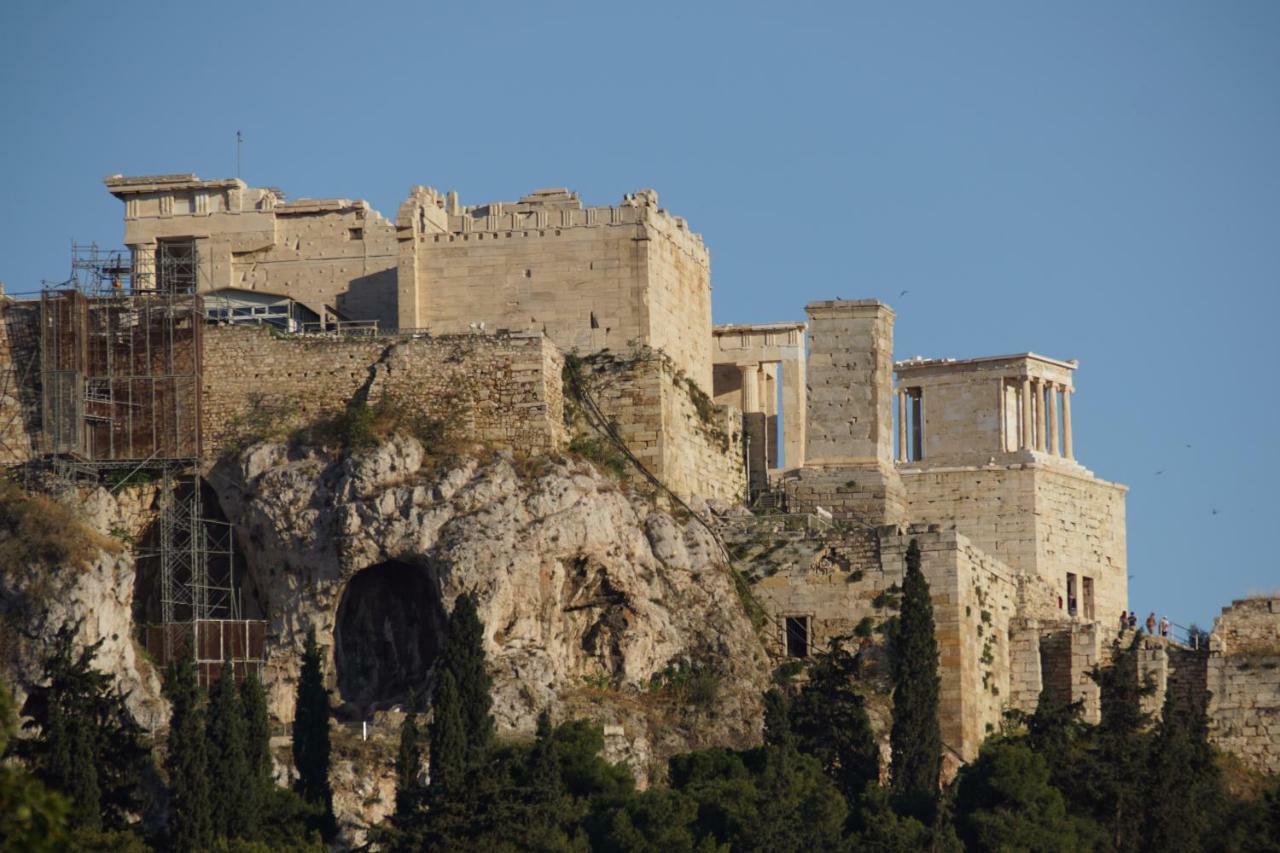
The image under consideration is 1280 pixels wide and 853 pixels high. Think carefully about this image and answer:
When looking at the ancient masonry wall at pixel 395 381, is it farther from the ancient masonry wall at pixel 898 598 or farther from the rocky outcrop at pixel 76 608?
the ancient masonry wall at pixel 898 598

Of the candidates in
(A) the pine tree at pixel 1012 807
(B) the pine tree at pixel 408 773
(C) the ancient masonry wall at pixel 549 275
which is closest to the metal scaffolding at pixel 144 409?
(C) the ancient masonry wall at pixel 549 275

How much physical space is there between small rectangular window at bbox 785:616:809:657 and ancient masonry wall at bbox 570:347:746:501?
14.4 ft

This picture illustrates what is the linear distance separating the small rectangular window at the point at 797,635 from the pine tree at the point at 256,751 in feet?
43.6

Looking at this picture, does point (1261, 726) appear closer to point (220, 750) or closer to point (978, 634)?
point (978, 634)

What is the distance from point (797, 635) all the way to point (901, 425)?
1516 cm

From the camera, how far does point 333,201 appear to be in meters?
67.8

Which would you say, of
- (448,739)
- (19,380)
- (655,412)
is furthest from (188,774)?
(655,412)

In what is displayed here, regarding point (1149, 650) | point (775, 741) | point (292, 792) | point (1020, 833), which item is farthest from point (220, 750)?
point (1149, 650)

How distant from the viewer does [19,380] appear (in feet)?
210

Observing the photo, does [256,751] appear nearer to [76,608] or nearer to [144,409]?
[76,608]

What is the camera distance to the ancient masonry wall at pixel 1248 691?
6391 cm

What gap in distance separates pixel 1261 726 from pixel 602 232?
1929 cm

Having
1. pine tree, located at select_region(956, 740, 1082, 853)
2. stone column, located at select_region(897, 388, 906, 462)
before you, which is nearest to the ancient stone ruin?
stone column, located at select_region(897, 388, 906, 462)

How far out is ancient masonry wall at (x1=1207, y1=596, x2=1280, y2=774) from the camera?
63906 mm
